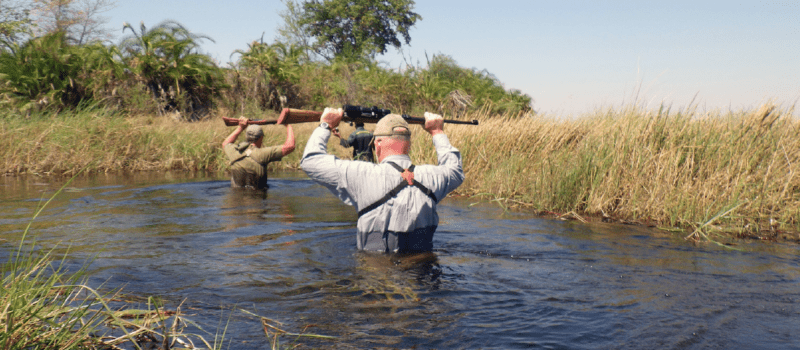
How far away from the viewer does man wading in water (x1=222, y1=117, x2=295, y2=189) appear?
36.0 feet

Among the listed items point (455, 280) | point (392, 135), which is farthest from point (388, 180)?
point (455, 280)

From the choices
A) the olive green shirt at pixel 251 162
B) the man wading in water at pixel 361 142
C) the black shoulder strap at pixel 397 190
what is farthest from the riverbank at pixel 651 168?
the olive green shirt at pixel 251 162

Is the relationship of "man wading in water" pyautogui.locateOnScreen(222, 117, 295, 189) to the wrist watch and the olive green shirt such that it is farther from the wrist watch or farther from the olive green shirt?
the wrist watch

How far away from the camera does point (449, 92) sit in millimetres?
25891

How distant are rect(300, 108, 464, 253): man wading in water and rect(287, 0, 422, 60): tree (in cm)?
3650

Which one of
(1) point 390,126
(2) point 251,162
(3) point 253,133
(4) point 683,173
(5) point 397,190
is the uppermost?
(1) point 390,126

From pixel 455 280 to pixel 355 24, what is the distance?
39839mm

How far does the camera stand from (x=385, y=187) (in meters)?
4.93

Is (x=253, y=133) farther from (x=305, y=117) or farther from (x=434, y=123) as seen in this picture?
(x=434, y=123)

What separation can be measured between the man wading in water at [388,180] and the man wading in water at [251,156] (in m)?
5.64

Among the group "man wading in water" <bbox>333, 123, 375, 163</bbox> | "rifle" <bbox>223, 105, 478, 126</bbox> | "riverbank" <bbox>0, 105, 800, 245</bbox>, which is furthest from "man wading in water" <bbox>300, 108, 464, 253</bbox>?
"man wading in water" <bbox>333, 123, 375, 163</bbox>

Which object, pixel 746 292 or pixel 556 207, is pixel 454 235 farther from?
pixel 746 292

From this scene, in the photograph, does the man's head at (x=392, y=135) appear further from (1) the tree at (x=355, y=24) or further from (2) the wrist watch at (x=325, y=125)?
(1) the tree at (x=355, y=24)

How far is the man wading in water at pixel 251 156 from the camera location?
432 inches
